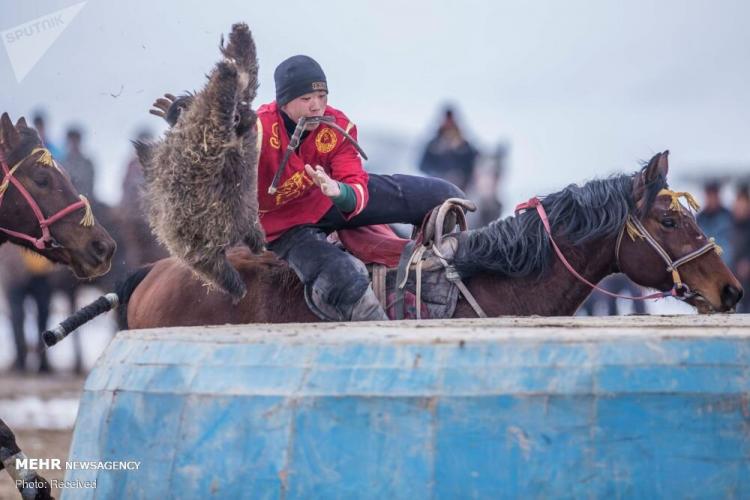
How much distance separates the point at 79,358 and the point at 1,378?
2.77 ft

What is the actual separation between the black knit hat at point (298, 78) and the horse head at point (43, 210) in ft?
4.39

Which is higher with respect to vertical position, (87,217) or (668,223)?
(87,217)

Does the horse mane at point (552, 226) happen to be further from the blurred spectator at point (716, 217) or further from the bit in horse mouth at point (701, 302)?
the blurred spectator at point (716, 217)

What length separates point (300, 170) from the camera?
5.84 meters

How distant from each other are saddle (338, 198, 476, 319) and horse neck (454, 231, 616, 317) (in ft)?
0.41

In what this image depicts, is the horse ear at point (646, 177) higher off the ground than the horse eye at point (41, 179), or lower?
lower

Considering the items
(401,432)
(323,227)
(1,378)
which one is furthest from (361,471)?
(1,378)

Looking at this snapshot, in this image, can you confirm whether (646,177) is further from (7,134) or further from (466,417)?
(466,417)

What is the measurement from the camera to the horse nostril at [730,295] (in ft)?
20.5

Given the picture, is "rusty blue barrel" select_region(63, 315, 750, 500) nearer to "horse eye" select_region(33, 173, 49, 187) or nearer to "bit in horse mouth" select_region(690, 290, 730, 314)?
"bit in horse mouth" select_region(690, 290, 730, 314)

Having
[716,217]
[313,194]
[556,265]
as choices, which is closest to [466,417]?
[313,194]

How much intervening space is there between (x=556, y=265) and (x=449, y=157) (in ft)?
25.3

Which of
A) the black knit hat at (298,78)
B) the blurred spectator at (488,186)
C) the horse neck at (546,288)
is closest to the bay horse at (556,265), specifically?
the horse neck at (546,288)

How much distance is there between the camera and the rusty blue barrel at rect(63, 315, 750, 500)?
111 inches
